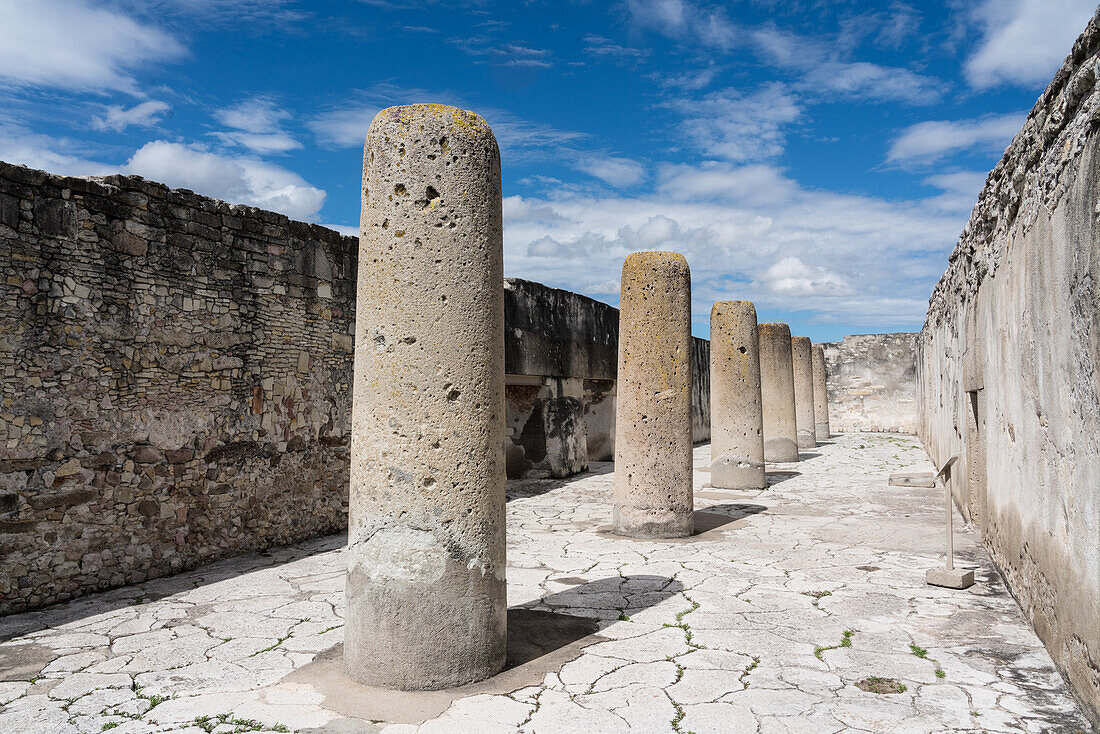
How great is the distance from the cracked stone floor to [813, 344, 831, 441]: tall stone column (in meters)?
13.9

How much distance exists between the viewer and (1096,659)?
2.95 meters

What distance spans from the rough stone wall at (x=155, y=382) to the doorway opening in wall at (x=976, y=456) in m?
5.91

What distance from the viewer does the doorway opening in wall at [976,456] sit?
6566 mm

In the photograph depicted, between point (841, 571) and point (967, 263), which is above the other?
point (967, 263)

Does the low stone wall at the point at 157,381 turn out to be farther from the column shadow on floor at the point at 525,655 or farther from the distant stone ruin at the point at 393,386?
the column shadow on floor at the point at 525,655

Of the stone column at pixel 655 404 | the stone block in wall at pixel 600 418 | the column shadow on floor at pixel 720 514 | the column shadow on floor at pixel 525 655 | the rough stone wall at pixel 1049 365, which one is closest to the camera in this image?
the rough stone wall at pixel 1049 365

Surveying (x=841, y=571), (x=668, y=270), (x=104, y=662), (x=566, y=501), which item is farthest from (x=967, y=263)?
(x=104, y=662)

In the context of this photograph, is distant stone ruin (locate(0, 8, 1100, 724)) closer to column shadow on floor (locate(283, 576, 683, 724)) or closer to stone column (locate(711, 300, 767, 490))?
column shadow on floor (locate(283, 576, 683, 724))

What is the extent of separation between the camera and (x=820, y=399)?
20.4 meters

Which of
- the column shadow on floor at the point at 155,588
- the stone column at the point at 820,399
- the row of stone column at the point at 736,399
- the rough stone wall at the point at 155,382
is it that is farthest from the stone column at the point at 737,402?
the stone column at the point at 820,399

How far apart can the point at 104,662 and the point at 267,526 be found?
277 centimetres

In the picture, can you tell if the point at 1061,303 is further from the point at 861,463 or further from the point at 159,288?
the point at 861,463

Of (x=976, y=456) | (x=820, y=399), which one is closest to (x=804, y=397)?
(x=820, y=399)

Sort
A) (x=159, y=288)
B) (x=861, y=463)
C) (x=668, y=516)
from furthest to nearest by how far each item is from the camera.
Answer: (x=861, y=463) < (x=668, y=516) < (x=159, y=288)
